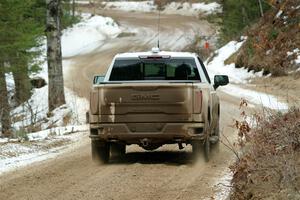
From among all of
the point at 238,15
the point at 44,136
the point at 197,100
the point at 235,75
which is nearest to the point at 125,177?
the point at 197,100

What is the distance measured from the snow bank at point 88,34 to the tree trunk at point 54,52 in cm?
3144

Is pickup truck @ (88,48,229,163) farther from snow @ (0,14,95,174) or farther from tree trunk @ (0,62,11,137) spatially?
tree trunk @ (0,62,11,137)

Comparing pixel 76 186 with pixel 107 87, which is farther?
pixel 107 87

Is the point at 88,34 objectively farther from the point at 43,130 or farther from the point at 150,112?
the point at 150,112

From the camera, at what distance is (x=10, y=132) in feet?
61.6

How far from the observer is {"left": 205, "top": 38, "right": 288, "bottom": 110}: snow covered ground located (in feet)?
75.5

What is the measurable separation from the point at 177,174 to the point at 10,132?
939cm

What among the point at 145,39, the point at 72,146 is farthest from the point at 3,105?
the point at 145,39

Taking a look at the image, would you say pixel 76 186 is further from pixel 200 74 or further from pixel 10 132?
pixel 10 132

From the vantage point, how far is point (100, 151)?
1152 centimetres

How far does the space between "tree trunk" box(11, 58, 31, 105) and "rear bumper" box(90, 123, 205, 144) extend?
12333 mm

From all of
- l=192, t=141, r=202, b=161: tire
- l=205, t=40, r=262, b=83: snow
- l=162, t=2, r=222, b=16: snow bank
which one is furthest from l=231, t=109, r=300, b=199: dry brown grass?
l=162, t=2, r=222, b=16: snow bank

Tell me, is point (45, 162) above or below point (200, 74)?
below

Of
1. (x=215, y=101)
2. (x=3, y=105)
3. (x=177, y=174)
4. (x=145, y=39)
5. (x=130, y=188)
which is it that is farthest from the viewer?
(x=145, y=39)
